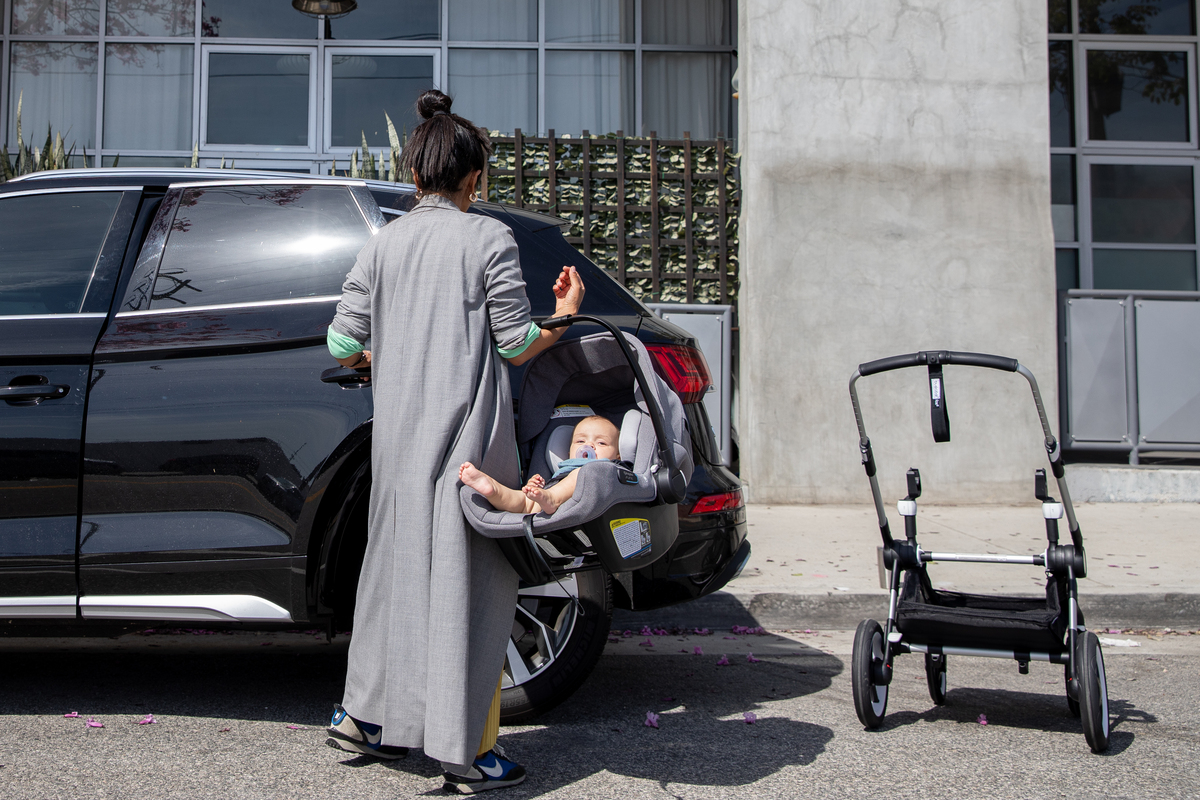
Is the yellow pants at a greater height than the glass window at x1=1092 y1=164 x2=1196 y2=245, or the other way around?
the glass window at x1=1092 y1=164 x2=1196 y2=245

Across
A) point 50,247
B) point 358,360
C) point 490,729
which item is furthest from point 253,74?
point 490,729

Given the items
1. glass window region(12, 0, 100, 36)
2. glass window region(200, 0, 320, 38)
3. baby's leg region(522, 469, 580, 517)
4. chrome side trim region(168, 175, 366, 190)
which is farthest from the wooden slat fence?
baby's leg region(522, 469, 580, 517)

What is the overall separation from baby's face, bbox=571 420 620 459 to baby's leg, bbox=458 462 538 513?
0.34 m

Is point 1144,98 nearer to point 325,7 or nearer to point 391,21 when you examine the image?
point 391,21

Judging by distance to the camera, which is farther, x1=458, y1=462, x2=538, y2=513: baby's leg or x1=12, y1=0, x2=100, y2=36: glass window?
x1=12, y1=0, x2=100, y2=36: glass window

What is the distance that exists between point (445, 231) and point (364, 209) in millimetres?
864

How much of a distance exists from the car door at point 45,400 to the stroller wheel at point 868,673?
2.61 meters

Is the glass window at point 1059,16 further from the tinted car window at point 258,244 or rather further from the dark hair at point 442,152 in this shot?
the dark hair at point 442,152

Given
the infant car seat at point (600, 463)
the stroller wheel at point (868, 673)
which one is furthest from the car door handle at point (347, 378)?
the stroller wheel at point (868, 673)

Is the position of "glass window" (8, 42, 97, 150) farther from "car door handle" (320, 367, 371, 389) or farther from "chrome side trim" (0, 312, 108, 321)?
"car door handle" (320, 367, 371, 389)

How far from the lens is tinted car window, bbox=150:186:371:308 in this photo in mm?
3525

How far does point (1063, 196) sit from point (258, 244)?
942 centimetres

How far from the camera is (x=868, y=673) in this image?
3.52 m

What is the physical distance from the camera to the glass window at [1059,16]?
10781 mm
